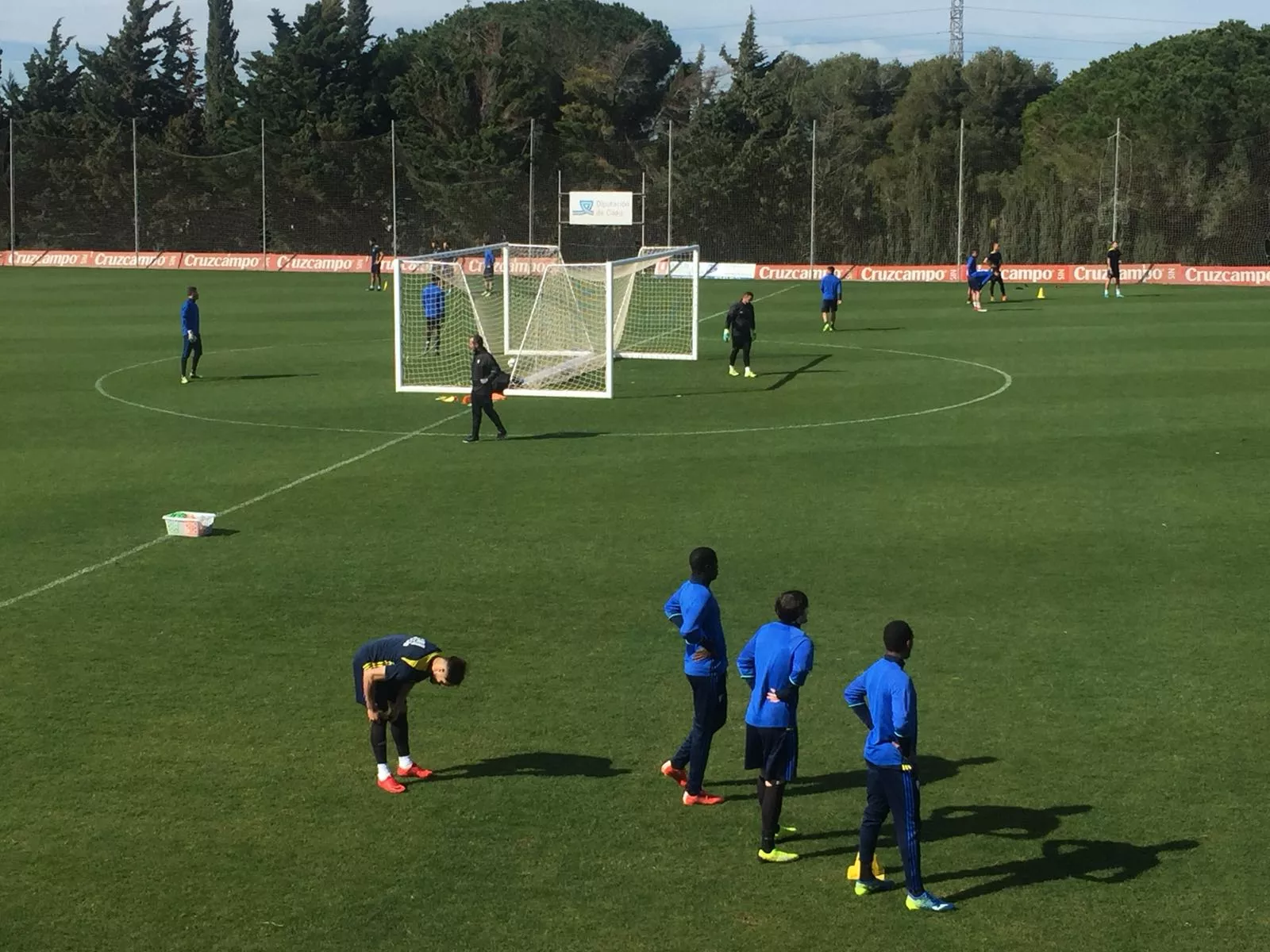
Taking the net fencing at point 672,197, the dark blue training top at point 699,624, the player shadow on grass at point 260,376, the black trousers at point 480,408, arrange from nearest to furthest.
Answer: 1. the dark blue training top at point 699,624
2. the black trousers at point 480,408
3. the player shadow on grass at point 260,376
4. the net fencing at point 672,197

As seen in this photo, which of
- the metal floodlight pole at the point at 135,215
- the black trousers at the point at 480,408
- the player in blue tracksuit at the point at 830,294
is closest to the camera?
the black trousers at the point at 480,408

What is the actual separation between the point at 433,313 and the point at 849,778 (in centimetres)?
2331

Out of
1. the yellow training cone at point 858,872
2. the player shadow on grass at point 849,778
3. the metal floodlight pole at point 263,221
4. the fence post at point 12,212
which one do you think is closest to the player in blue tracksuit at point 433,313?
the player shadow on grass at point 849,778

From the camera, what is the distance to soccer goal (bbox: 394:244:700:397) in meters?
29.7

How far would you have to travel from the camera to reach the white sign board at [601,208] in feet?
225

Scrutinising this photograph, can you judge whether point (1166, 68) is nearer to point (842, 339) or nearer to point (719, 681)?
point (842, 339)

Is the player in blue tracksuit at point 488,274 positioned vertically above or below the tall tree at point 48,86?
below

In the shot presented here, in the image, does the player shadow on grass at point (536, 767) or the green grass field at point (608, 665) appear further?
the player shadow on grass at point (536, 767)

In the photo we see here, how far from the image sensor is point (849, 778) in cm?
1055

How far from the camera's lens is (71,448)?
75.9 ft

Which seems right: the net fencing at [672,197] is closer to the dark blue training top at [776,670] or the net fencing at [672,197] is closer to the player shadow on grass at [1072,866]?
the player shadow on grass at [1072,866]

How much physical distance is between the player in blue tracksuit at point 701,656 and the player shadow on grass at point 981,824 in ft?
2.88

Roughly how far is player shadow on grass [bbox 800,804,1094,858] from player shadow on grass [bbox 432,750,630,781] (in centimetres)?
172

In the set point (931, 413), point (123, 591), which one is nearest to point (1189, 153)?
point (931, 413)
